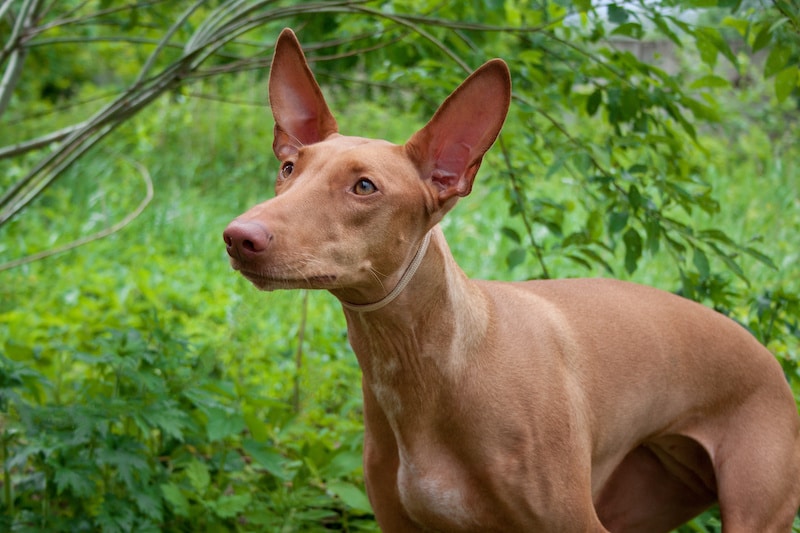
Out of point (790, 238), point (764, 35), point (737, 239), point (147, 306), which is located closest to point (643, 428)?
point (764, 35)

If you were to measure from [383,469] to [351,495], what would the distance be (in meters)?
0.78

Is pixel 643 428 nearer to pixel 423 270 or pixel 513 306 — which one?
pixel 513 306

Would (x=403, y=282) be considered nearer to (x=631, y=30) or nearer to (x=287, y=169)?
(x=287, y=169)

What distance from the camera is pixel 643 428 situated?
2.95 m

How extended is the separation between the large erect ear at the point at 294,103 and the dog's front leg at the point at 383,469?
0.72m

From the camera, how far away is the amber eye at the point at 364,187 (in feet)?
A: 7.38

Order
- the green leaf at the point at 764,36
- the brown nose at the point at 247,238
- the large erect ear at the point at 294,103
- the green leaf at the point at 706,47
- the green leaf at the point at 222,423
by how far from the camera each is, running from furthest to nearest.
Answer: the green leaf at the point at 222,423 < the green leaf at the point at 706,47 < the green leaf at the point at 764,36 < the large erect ear at the point at 294,103 < the brown nose at the point at 247,238

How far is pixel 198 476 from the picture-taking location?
3439 mm

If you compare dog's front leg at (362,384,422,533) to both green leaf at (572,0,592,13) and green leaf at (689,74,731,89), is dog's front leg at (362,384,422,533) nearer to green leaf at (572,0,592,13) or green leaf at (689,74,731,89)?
green leaf at (572,0,592,13)

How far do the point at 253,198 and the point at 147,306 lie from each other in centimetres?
259

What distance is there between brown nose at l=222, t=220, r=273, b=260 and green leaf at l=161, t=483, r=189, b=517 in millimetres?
1628

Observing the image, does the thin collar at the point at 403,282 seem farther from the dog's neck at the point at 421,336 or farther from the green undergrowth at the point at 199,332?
the green undergrowth at the point at 199,332

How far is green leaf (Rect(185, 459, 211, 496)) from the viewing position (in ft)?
11.2

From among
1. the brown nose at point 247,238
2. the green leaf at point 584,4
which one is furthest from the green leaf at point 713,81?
the brown nose at point 247,238
